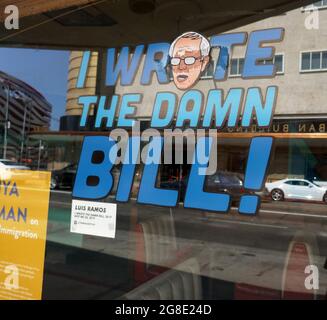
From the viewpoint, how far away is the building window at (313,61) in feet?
5.46

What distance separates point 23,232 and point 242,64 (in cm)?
138

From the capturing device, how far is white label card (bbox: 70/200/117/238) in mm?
2092

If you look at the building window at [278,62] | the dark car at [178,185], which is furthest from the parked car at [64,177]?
the building window at [278,62]

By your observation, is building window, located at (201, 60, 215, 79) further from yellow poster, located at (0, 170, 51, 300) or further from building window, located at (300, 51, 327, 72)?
yellow poster, located at (0, 170, 51, 300)

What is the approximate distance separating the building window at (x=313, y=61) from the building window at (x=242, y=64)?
0.08 m

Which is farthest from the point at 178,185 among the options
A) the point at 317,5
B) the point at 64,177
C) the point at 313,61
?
the point at 317,5

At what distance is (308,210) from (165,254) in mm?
800

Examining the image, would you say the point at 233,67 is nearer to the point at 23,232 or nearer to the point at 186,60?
the point at 186,60

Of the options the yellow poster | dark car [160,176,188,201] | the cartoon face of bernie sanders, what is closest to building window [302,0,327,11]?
the cartoon face of bernie sanders

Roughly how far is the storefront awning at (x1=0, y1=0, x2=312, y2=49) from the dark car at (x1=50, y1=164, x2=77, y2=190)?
58 centimetres

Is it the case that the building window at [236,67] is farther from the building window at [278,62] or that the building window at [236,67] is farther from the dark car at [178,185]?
the dark car at [178,185]

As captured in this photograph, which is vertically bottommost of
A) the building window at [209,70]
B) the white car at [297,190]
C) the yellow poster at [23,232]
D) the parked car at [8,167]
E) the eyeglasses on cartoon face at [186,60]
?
the yellow poster at [23,232]
